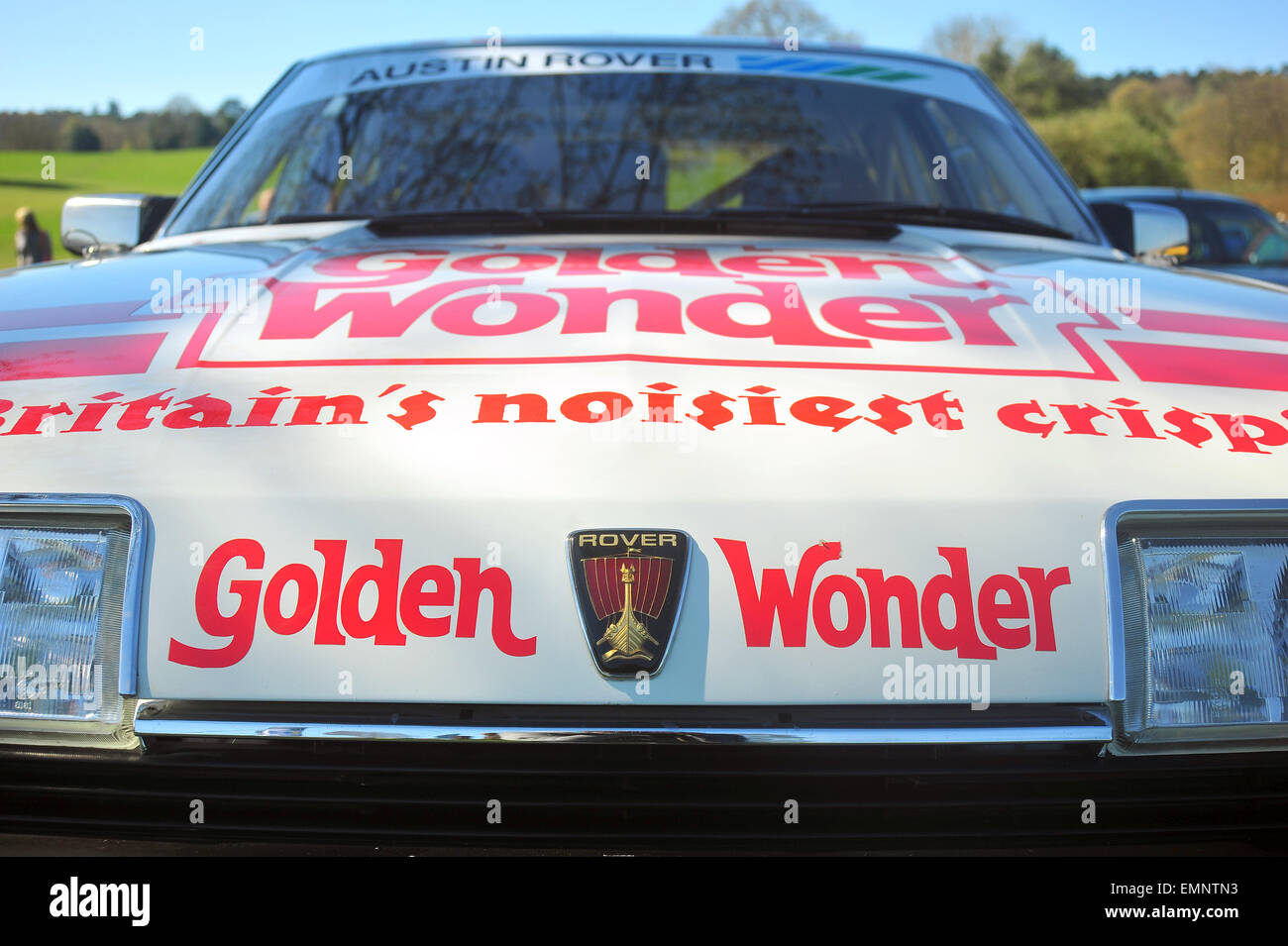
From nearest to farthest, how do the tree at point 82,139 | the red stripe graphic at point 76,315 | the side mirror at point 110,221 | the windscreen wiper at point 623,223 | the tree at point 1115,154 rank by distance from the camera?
the red stripe graphic at point 76,315 → the windscreen wiper at point 623,223 → the side mirror at point 110,221 → the tree at point 82,139 → the tree at point 1115,154

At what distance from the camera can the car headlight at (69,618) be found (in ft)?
3.80

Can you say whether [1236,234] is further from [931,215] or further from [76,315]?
[76,315]

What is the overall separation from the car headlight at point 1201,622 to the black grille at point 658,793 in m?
0.04

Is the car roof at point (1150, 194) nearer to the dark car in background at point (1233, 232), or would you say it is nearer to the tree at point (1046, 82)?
the dark car in background at point (1233, 232)

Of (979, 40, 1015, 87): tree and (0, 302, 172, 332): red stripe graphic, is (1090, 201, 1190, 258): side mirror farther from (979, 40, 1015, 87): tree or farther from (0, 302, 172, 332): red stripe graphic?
(979, 40, 1015, 87): tree

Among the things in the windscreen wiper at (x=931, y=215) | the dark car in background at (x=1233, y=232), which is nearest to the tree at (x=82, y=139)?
the windscreen wiper at (x=931, y=215)

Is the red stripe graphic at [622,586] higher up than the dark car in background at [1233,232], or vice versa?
the dark car in background at [1233,232]

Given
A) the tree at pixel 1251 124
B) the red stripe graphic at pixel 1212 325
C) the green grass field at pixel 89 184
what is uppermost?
the tree at pixel 1251 124

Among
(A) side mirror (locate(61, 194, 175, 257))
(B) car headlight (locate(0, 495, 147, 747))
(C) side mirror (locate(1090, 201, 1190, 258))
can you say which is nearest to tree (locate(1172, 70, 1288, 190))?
(C) side mirror (locate(1090, 201, 1190, 258))

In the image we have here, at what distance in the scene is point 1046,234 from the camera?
7.60ft

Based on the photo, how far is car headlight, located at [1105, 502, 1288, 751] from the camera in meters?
1.16
